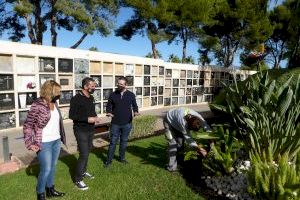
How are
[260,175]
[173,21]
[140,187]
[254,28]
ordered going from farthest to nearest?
1. [254,28]
2. [173,21]
3. [140,187]
4. [260,175]

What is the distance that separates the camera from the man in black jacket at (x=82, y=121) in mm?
4770

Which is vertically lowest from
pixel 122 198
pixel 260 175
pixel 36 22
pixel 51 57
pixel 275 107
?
pixel 122 198

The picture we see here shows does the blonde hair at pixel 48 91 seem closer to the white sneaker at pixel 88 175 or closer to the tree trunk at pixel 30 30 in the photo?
the white sneaker at pixel 88 175

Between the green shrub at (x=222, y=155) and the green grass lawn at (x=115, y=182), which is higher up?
the green shrub at (x=222, y=155)

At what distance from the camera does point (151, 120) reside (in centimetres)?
910

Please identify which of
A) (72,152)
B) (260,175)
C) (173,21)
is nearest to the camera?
(260,175)

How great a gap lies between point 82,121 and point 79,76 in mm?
6506

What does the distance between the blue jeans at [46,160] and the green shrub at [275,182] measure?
7.91 feet

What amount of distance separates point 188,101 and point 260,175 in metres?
15.2

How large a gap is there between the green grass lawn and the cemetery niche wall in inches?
89.3

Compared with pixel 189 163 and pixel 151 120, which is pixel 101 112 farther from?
pixel 189 163

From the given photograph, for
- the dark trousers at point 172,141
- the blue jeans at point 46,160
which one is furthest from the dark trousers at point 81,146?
the dark trousers at point 172,141

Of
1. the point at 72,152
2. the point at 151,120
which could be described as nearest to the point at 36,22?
the point at 151,120

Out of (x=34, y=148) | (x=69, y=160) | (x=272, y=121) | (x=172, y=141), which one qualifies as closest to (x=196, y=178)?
(x=172, y=141)
